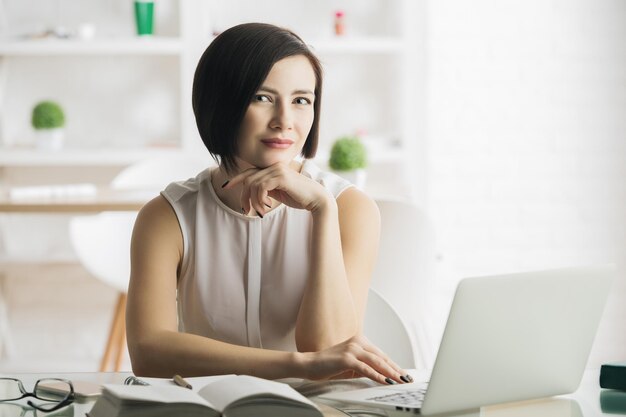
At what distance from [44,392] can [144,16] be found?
120 inches

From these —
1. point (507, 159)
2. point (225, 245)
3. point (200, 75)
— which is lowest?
point (507, 159)

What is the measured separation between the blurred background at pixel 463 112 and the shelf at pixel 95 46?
0.16 m

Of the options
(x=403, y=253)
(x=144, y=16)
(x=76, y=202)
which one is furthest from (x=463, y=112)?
(x=403, y=253)

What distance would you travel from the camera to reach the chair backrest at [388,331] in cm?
162

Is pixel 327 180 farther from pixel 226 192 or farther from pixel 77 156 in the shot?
pixel 77 156

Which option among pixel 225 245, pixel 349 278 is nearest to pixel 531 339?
pixel 349 278

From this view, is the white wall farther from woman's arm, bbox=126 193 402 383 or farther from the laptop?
the laptop

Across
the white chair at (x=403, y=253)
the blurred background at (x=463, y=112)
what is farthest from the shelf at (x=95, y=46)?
the white chair at (x=403, y=253)

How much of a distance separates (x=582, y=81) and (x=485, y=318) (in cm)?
342

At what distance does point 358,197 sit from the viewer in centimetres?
167

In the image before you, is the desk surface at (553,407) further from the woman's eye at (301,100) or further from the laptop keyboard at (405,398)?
the woman's eye at (301,100)

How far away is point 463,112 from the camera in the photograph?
425 cm

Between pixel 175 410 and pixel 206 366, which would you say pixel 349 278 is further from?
pixel 175 410

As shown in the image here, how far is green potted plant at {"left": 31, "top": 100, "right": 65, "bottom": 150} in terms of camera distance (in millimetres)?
4000
